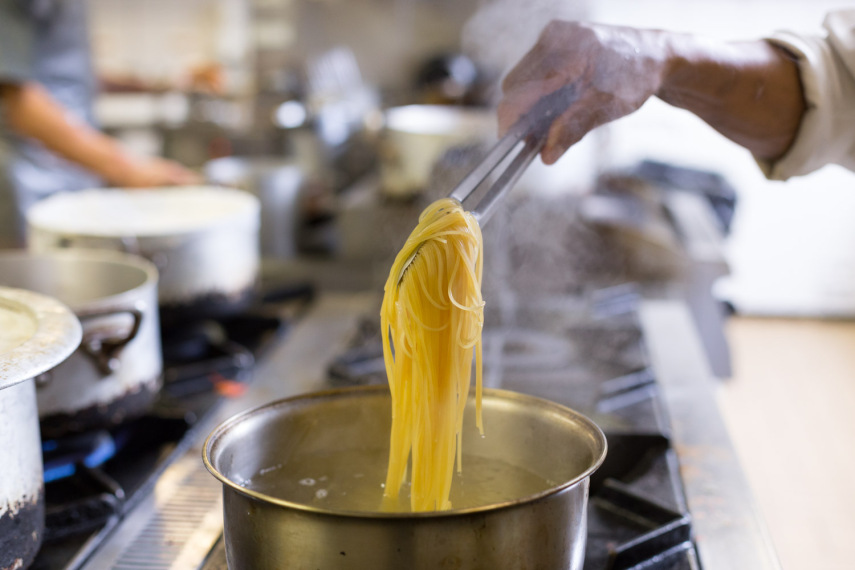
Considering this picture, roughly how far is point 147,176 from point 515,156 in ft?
5.27

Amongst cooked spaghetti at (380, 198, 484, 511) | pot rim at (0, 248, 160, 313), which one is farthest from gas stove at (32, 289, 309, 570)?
cooked spaghetti at (380, 198, 484, 511)

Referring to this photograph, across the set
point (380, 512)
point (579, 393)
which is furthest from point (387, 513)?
point (579, 393)

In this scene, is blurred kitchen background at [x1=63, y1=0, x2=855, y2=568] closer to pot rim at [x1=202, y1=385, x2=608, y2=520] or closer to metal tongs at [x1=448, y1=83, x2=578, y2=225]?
metal tongs at [x1=448, y1=83, x2=578, y2=225]

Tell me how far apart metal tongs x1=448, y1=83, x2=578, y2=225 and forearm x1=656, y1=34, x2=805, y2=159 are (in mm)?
241

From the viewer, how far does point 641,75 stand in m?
1.29

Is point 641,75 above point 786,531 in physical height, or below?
above

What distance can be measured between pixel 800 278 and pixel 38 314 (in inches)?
240

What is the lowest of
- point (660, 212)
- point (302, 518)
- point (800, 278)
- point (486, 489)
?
point (800, 278)

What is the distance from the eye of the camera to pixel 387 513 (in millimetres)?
756

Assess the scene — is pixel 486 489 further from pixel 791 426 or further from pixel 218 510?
pixel 791 426

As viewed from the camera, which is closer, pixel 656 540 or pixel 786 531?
pixel 656 540

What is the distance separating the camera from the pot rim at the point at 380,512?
2.48 feet

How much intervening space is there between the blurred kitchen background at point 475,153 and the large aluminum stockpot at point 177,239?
0.53 m

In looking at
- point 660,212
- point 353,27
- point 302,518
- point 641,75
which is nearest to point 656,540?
point 302,518
